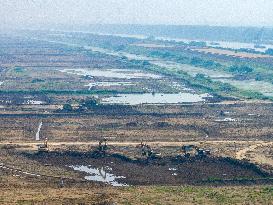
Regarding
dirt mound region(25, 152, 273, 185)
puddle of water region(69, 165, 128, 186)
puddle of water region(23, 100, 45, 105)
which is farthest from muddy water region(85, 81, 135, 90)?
puddle of water region(69, 165, 128, 186)

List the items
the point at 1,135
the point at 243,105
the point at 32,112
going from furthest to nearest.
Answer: the point at 243,105, the point at 32,112, the point at 1,135

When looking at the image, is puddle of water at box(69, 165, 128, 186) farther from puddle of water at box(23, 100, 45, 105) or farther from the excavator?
puddle of water at box(23, 100, 45, 105)

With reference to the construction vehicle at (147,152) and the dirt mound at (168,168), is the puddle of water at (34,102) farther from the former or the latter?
the construction vehicle at (147,152)

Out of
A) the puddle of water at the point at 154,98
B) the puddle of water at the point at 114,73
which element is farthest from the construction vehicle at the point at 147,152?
the puddle of water at the point at 114,73

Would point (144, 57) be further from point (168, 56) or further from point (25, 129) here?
point (25, 129)

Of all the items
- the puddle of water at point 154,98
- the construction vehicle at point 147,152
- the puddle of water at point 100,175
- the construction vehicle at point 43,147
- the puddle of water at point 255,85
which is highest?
the puddle of water at point 255,85

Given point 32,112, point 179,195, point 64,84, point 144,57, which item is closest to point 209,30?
point 144,57
